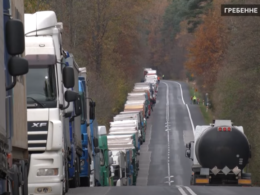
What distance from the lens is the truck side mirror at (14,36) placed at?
764 centimetres

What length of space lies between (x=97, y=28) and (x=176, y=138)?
14.2 meters

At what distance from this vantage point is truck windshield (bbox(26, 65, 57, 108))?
13.6 m

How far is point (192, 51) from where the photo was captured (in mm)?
82250

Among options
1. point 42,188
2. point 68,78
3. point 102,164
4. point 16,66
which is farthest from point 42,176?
point 102,164

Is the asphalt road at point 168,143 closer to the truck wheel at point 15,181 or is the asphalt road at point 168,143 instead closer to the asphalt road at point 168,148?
the asphalt road at point 168,148

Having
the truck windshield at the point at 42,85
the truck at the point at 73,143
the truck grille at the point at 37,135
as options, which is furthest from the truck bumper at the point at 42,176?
the truck at the point at 73,143

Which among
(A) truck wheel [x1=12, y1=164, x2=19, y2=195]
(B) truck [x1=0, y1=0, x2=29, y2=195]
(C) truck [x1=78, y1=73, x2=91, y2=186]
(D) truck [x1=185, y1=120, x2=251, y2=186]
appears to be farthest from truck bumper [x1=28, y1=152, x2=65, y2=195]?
(D) truck [x1=185, y1=120, x2=251, y2=186]

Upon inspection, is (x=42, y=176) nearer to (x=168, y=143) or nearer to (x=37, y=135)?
(x=37, y=135)

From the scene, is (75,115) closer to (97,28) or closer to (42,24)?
(42,24)

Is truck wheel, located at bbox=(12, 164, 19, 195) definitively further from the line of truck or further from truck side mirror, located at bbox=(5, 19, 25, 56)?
truck side mirror, located at bbox=(5, 19, 25, 56)

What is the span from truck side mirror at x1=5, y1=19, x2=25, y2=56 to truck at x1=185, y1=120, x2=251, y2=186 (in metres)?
16.9

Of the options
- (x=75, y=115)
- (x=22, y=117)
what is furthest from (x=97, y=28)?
(x=22, y=117)

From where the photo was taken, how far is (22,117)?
33.7ft

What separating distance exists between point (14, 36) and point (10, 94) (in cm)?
119
